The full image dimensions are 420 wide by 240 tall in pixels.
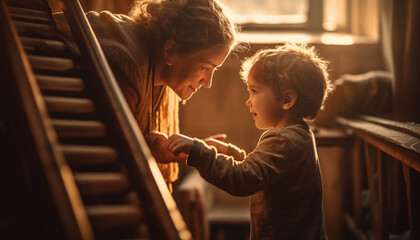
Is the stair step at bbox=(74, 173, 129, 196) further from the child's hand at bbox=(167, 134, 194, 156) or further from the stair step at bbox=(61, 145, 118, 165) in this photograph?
the child's hand at bbox=(167, 134, 194, 156)

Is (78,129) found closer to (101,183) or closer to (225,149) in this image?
(101,183)

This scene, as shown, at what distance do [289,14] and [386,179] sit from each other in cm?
196

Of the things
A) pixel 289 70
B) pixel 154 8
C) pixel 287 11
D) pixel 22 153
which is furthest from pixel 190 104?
pixel 22 153

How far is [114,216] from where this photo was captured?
2.68 ft

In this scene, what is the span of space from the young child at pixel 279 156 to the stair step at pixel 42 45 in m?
0.41

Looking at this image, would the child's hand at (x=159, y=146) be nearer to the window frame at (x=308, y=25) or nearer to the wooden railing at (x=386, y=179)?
the wooden railing at (x=386, y=179)

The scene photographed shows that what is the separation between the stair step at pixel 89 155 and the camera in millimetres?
879

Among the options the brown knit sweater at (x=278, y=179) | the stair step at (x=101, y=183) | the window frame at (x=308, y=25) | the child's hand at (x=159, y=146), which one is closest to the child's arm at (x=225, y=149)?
the child's hand at (x=159, y=146)

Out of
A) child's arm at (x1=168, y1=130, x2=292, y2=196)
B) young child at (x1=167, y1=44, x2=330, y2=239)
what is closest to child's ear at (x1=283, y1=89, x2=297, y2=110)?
young child at (x1=167, y1=44, x2=330, y2=239)

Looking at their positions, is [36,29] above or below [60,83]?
above

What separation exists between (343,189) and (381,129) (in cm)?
124

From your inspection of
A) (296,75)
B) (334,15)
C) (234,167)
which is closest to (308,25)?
(334,15)

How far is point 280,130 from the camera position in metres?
1.21

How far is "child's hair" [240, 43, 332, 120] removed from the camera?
125 centimetres
